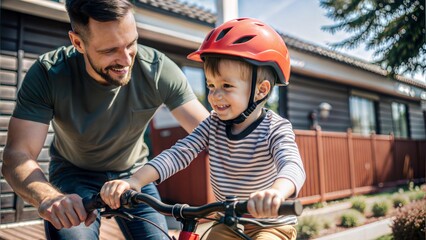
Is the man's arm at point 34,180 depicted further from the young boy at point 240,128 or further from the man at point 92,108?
the young boy at point 240,128

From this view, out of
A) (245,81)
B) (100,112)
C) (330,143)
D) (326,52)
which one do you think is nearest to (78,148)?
(100,112)

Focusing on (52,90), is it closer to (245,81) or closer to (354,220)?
(245,81)

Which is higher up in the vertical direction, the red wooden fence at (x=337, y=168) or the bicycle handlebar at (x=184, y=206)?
the bicycle handlebar at (x=184, y=206)

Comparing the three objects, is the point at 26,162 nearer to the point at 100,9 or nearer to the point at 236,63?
the point at 100,9

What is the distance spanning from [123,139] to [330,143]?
6900 mm

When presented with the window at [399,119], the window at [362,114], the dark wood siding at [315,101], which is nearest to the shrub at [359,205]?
the dark wood siding at [315,101]

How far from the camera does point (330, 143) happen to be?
838cm

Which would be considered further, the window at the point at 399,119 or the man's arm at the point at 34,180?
the window at the point at 399,119

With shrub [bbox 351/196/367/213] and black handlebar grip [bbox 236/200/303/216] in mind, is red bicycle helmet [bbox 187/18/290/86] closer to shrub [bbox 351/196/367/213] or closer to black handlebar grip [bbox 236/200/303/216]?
black handlebar grip [bbox 236/200/303/216]

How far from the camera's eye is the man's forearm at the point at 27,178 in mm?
1559

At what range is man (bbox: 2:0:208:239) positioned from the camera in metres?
1.84

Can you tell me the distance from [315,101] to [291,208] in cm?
1087

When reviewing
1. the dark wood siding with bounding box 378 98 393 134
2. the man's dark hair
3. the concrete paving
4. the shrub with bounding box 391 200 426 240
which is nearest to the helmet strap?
the man's dark hair

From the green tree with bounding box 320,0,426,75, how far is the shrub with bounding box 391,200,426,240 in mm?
3573
